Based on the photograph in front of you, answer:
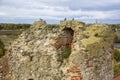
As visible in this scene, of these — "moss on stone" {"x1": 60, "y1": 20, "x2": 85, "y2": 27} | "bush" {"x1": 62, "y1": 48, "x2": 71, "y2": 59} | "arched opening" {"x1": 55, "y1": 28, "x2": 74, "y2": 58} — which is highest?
"moss on stone" {"x1": 60, "y1": 20, "x2": 85, "y2": 27}

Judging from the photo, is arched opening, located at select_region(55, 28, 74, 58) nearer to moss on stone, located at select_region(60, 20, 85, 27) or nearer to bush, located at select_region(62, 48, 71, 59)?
bush, located at select_region(62, 48, 71, 59)

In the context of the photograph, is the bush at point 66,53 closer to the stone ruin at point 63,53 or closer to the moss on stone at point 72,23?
the stone ruin at point 63,53

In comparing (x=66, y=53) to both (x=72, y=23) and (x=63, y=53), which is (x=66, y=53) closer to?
(x=63, y=53)

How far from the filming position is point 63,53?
312 inches

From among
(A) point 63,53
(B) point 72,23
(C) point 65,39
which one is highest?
(B) point 72,23

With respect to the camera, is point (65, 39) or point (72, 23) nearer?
point (72, 23)

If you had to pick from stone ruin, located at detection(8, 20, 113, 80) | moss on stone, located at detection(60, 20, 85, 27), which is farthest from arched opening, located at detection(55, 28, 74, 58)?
moss on stone, located at detection(60, 20, 85, 27)

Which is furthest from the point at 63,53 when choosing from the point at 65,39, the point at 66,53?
the point at 65,39

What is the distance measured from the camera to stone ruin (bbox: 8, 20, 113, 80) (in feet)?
23.9

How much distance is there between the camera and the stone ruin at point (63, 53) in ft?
23.9

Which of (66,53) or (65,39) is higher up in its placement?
(65,39)

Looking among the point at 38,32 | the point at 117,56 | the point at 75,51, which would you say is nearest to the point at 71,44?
the point at 75,51

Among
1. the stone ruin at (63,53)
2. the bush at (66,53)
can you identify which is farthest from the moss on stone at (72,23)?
the bush at (66,53)

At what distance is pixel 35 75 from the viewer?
8.05 m
